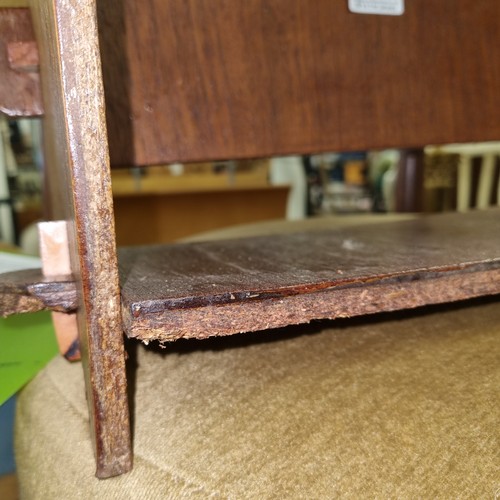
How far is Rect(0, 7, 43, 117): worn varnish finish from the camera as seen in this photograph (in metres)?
0.57

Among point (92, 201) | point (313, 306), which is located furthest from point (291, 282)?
point (92, 201)

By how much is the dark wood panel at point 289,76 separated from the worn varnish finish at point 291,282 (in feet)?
0.56

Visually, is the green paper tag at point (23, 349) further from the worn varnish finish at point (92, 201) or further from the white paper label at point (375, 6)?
the white paper label at point (375, 6)

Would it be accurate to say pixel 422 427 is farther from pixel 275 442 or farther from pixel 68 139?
pixel 68 139

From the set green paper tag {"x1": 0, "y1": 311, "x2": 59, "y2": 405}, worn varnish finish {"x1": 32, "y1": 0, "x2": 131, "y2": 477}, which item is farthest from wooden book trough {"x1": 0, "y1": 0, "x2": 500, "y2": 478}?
green paper tag {"x1": 0, "y1": 311, "x2": 59, "y2": 405}

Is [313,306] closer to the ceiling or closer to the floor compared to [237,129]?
closer to the floor

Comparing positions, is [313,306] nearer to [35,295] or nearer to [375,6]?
[35,295]

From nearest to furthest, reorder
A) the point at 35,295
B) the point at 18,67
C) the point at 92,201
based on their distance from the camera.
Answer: the point at 92,201
the point at 35,295
the point at 18,67

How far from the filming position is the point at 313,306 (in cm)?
38

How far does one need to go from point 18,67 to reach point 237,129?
25cm

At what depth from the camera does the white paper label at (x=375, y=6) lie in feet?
2.20

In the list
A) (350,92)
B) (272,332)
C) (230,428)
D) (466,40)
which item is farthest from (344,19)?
(230,428)

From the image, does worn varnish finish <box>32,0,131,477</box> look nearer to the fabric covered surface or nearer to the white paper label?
the fabric covered surface

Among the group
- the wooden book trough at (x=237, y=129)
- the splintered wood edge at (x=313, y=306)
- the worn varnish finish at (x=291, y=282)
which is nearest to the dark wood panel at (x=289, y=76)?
the wooden book trough at (x=237, y=129)
